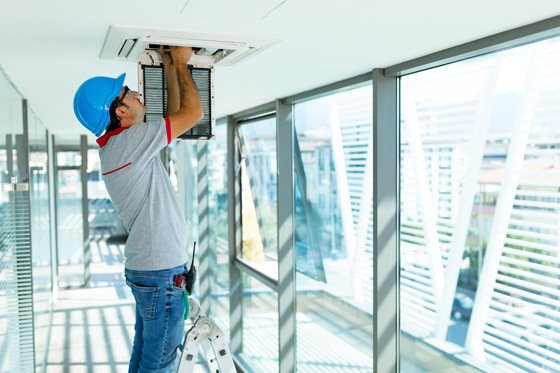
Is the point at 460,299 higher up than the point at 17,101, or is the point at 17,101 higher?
the point at 17,101

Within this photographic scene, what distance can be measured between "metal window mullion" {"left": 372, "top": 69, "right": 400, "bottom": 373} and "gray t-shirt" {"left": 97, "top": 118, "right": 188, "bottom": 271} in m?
1.19

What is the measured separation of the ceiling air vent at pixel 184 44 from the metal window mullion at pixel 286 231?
182 centimetres

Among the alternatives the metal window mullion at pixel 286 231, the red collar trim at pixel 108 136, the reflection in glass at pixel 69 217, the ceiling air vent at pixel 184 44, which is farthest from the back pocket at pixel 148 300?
the reflection in glass at pixel 69 217

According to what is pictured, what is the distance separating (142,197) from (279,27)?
858 millimetres

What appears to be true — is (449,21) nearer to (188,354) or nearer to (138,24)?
(138,24)

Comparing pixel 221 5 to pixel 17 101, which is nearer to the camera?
pixel 221 5

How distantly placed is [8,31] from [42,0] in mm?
467

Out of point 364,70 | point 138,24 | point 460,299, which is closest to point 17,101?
point 138,24

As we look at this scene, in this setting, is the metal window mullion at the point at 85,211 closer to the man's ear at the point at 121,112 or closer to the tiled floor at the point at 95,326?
Answer: the tiled floor at the point at 95,326

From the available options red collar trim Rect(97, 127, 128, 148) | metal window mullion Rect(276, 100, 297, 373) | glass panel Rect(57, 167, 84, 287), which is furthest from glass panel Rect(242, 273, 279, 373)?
glass panel Rect(57, 167, 84, 287)

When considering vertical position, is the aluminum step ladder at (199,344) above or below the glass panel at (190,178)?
below

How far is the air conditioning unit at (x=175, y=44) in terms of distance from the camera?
194 centimetres

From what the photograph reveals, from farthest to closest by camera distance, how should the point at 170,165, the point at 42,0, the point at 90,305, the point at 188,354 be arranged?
the point at 170,165
the point at 90,305
the point at 188,354
the point at 42,0

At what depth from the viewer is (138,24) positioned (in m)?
1.81
